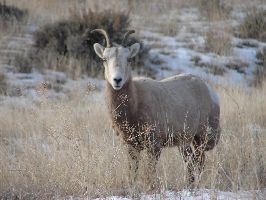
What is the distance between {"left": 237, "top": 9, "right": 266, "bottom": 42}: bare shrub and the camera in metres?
15.2

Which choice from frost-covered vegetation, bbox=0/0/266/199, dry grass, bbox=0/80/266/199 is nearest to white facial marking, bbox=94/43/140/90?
frost-covered vegetation, bbox=0/0/266/199

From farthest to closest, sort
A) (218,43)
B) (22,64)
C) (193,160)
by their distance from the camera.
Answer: (218,43) < (22,64) < (193,160)

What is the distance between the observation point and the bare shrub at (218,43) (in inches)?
548

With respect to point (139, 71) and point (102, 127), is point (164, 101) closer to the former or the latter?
point (102, 127)

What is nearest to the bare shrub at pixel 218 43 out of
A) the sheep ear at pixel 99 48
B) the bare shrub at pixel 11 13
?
the bare shrub at pixel 11 13

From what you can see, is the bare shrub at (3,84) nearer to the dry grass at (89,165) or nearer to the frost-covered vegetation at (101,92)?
the frost-covered vegetation at (101,92)

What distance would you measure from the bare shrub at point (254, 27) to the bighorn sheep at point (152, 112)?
8.91m

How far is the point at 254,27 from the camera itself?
15328 mm

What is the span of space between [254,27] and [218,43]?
1796 millimetres

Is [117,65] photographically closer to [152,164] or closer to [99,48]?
[99,48]

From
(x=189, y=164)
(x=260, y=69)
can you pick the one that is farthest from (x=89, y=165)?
(x=260, y=69)

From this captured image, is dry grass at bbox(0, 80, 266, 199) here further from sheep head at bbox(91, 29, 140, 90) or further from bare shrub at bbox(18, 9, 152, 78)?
bare shrub at bbox(18, 9, 152, 78)

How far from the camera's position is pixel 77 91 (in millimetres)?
10609

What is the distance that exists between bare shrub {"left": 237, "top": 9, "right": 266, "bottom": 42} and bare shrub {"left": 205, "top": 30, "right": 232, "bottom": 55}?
0.80m
